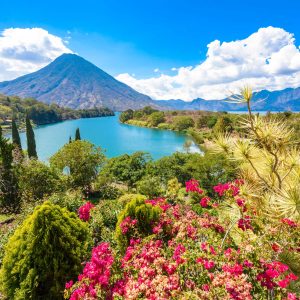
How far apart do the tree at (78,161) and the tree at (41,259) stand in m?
16.7

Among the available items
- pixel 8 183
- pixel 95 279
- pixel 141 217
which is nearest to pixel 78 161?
pixel 8 183

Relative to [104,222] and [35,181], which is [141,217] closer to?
[104,222]

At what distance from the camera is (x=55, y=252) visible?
225 inches

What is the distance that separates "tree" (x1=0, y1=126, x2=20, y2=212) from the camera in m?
16.2

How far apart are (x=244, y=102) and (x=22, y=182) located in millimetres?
16540

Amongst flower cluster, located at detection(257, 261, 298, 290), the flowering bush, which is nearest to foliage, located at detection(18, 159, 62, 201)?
the flowering bush

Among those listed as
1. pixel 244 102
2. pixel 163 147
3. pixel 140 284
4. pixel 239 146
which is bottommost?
pixel 163 147

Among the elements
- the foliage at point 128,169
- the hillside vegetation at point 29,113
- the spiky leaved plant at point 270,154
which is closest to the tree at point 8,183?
the foliage at point 128,169

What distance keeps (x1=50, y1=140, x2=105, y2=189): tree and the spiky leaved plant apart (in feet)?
64.9

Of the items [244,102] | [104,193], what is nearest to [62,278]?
[244,102]

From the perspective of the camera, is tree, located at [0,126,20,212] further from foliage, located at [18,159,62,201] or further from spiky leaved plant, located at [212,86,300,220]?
spiky leaved plant, located at [212,86,300,220]

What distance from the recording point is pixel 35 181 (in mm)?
16797

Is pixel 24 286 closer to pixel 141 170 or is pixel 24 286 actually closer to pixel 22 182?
pixel 22 182

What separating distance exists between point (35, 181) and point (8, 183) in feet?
5.33
